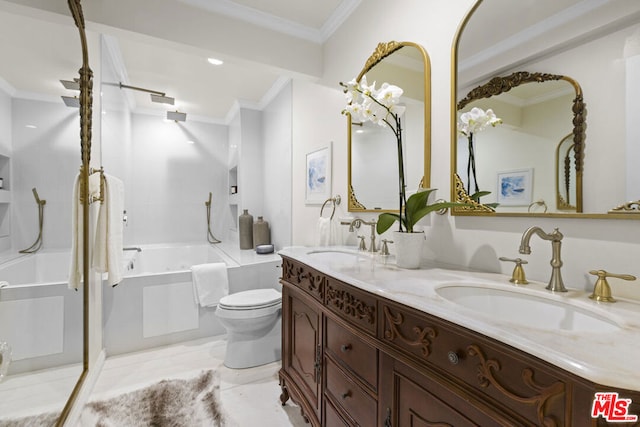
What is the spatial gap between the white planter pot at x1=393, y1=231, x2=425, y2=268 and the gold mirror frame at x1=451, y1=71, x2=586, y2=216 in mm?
231

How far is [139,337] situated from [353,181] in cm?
222

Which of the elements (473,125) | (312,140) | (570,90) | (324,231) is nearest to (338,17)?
(312,140)

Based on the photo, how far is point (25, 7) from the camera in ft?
4.82

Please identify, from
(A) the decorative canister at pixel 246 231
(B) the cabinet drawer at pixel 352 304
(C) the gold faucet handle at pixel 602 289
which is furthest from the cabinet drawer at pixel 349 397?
(A) the decorative canister at pixel 246 231

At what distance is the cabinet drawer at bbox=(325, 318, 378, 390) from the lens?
0.98 m

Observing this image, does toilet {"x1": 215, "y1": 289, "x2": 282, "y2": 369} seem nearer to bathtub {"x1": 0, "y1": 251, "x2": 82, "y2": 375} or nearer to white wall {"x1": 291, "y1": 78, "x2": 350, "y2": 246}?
white wall {"x1": 291, "y1": 78, "x2": 350, "y2": 246}

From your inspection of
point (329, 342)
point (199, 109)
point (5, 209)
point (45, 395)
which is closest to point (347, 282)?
point (329, 342)

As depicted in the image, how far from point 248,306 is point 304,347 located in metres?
0.79

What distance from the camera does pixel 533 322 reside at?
0.87 meters

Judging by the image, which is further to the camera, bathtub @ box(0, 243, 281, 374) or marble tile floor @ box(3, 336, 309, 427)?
marble tile floor @ box(3, 336, 309, 427)

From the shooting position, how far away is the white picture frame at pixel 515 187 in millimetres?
1025

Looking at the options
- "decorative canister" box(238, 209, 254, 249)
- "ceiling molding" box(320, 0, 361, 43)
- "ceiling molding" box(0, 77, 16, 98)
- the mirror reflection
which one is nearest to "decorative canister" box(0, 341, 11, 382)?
the mirror reflection

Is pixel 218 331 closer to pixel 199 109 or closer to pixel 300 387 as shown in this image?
pixel 300 387

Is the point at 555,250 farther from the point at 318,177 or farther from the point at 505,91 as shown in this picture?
the point at 318,177
